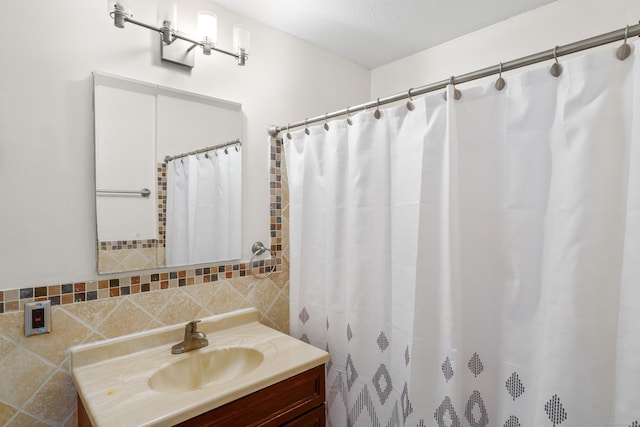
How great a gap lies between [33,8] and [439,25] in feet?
5.63

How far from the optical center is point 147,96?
1.36 metres

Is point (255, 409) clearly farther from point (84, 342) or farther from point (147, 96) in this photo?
point (147, 96)

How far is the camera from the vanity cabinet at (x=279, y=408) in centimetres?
104

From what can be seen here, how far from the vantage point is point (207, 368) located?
1.37 meters

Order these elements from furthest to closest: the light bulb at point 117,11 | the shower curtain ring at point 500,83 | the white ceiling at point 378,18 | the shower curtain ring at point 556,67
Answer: the white ceiling at point 378,18 < the light bulb at point 117,11 < the shower curtain ring at point 500,83 < the shower curtain ring at point 556,67

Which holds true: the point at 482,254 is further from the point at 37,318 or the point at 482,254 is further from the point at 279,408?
the point at 37,318


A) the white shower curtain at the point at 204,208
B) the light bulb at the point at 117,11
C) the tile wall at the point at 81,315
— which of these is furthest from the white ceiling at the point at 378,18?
the tile wall at the point at 81,315

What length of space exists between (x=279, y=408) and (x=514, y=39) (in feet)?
6.42

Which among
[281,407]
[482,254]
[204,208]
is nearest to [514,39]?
[482,254]

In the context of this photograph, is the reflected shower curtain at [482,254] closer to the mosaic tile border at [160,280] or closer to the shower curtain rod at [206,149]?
the mosaic tile border at [160,280]

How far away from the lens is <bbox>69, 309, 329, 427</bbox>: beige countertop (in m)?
0.96

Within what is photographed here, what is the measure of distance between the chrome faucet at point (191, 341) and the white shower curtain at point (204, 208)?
272 millimetres

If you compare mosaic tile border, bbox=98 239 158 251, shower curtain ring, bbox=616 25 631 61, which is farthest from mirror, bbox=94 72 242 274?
shower curtain ring, bbox=616 25 631 61

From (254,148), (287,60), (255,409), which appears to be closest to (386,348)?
(255,409)
